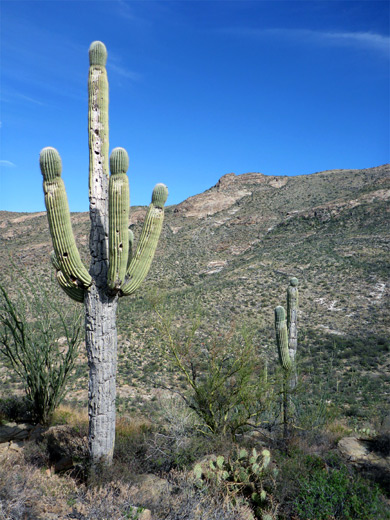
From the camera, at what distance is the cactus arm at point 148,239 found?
5.31 meters

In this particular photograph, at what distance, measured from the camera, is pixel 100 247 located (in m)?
5.20

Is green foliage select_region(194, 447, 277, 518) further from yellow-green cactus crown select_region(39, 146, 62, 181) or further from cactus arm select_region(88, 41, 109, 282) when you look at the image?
yellow-green cactus crown select_region(39, 146, 62, 181)

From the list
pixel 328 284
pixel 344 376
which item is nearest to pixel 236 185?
pixel 328 284

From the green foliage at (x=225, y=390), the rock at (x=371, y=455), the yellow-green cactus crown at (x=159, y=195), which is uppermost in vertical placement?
the yellow-green cactus crown at (x=159, y=195)

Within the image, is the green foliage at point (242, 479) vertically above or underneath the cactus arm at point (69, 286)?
underneath

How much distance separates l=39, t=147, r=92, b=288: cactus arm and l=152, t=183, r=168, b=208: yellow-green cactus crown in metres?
1.38

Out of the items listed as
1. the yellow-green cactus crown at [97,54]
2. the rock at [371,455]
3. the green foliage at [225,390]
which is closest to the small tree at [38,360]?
the green foliage at [225,390]

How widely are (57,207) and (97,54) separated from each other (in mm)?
2707

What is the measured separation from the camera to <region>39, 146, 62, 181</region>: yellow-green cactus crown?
4.67m

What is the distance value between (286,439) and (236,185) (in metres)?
52.0

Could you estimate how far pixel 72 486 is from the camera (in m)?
4.74

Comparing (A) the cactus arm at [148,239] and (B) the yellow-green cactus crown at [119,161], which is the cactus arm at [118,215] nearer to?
(B) the yellow-green cactus crown at [119,161]

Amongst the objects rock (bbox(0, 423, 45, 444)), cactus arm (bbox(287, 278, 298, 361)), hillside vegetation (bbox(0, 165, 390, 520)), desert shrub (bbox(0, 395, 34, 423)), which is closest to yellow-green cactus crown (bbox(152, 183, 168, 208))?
hillside vegetation (bbox(0, 165, 390, 520))

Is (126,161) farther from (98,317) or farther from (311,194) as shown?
(311,194)
